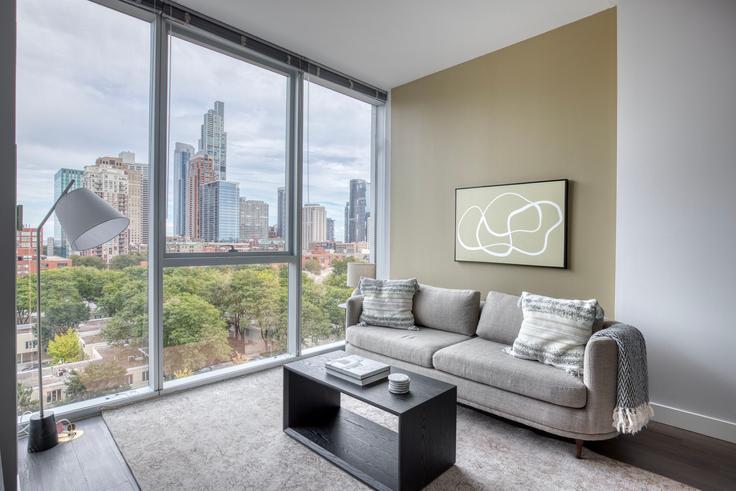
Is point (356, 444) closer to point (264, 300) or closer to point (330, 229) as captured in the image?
point (264, 300)

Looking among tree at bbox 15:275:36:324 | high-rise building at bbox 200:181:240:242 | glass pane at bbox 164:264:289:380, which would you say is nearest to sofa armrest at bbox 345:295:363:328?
glass pane at bbox 164:264:289:380

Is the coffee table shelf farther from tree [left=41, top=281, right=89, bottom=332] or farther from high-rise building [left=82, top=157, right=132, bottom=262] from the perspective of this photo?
high-rise building [left=82, top=157, right=132, bottom=262]

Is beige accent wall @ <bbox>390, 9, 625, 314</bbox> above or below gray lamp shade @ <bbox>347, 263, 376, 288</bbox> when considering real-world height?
above

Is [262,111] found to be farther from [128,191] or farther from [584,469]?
[584,469]

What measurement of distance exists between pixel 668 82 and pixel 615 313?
1574 mm

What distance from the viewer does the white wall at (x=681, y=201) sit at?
2.43m

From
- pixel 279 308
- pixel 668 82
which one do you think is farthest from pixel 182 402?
pixel 668 82

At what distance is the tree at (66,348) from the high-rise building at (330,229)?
2253 mm

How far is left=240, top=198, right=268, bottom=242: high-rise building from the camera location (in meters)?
3.54

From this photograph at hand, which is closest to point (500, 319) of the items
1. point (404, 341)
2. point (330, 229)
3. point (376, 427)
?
point (404, 341)

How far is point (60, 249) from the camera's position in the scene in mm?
2615

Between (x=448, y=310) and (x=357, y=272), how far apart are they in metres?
1.04

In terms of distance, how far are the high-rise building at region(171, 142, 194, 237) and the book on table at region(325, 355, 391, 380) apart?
5.51 ft

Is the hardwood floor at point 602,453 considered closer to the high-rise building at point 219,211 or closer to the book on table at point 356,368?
the book on table at point 356,368
